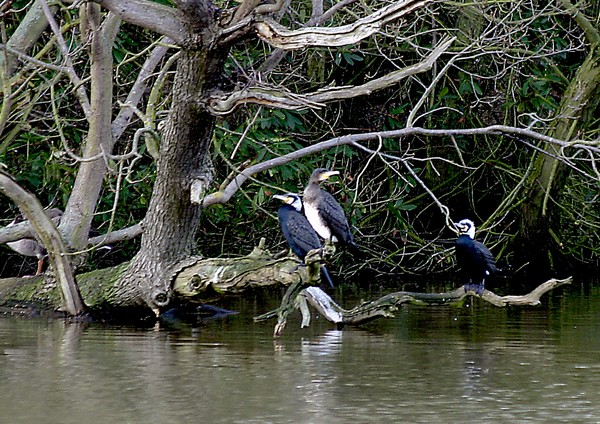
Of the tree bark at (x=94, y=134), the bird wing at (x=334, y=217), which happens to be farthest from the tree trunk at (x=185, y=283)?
the bird wing at (x=334, y=217)

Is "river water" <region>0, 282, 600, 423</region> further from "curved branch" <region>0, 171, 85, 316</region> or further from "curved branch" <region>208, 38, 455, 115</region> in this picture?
"curved branch" <region>208, 38, 455, 115</region>

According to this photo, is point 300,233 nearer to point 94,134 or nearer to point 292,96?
point 94,134

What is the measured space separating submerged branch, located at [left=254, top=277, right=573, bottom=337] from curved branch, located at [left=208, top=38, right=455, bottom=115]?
1.37 meters

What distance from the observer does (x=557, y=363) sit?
7543mm

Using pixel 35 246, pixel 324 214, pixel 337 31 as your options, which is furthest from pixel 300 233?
pixel 337 31

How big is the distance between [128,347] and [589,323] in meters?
3.75

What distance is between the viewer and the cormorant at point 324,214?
10.5 m

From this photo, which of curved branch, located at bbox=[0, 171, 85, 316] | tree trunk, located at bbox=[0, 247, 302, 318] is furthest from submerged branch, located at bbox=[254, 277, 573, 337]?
curved branch, located at bbox=[0, 171, 85, 316]

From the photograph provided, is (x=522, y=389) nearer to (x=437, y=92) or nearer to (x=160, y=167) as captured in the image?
(x=160, y=167)

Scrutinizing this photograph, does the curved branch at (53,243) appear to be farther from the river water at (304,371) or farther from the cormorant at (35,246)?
the cormorant at (35,246)

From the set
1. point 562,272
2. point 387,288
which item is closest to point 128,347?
point 387,288

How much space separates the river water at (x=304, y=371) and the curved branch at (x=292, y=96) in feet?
5.27

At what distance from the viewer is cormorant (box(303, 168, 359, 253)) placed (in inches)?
412

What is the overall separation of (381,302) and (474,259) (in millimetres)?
1499
